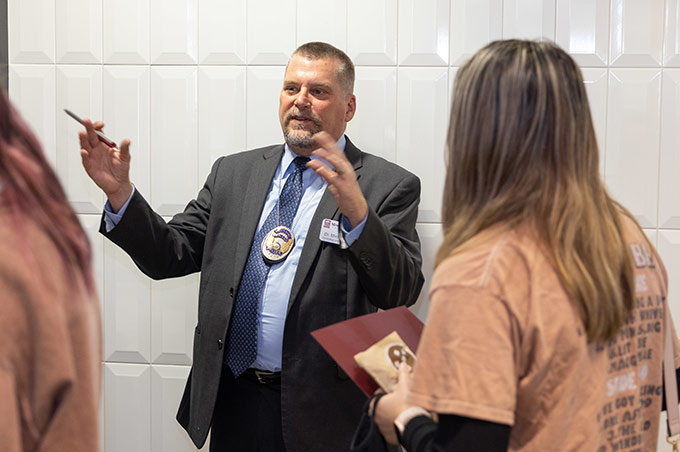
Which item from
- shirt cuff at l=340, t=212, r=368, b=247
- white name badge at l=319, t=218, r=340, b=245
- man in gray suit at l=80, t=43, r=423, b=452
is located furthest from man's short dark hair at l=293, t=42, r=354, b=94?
shirt cuff at l=340, t=212, r=368, b=247

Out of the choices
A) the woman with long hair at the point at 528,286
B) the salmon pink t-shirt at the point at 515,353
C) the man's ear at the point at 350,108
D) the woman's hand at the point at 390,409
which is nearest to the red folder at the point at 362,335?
the woman's hand at the point at 390,409

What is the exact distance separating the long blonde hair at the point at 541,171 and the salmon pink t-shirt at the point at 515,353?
33mm

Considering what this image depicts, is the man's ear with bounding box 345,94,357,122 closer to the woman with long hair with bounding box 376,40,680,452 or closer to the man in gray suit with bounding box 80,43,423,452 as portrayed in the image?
the man in gray suit with bounding box 80,43,423,452

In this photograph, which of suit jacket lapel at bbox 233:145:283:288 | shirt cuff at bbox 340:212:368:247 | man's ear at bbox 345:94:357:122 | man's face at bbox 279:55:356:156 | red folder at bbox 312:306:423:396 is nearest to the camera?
red folder at bbox 312:306:423:396

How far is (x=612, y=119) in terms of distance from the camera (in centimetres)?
285

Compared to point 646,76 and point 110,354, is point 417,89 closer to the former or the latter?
point 646,76

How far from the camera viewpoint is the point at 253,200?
104 inches

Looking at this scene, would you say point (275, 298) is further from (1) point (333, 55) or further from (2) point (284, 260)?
(1) point (333, 55)

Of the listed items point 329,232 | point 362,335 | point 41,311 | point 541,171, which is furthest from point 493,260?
point 329,232

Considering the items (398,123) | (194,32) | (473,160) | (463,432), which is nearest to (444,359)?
(463,432)

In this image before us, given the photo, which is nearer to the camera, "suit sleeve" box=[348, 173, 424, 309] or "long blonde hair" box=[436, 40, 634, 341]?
"long blonde hair" box=[436, 40, 634, 341]

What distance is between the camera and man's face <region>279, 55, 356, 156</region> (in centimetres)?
264

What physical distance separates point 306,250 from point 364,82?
786 millimetres

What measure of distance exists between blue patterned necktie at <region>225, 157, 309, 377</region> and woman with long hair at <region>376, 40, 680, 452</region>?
3.72ft
